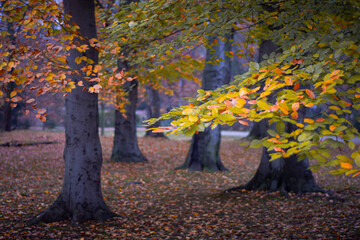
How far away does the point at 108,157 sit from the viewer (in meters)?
14.2

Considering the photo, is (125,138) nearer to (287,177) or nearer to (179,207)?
(179,207)

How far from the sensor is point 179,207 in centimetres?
716

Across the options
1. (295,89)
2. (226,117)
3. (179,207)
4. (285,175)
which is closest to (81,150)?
(179,207)

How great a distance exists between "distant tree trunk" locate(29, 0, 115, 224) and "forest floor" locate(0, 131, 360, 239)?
0.85 feet

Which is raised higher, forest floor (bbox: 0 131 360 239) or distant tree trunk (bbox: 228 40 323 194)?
distant tree trunk (bbox: 228 40 323 194)

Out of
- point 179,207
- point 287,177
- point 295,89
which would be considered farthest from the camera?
point 287,177

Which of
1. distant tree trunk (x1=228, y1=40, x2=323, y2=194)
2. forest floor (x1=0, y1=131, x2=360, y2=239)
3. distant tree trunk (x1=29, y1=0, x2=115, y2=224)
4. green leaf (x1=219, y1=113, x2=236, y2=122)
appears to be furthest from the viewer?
distant tree trunk (x1=228, y1=40, x2=323, y2=194)

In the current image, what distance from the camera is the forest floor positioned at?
5.34 metres

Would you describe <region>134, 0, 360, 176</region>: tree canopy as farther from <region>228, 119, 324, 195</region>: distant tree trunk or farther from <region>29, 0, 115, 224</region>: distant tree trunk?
<region>228, 119, 324, 195</region>: distant tree trunk

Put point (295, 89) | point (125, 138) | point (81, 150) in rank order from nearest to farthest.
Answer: point (295, 89)
point (81, 150)
point (125, 138)

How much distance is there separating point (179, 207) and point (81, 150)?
2749mm

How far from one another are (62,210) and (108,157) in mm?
8551

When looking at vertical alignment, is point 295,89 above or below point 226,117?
above

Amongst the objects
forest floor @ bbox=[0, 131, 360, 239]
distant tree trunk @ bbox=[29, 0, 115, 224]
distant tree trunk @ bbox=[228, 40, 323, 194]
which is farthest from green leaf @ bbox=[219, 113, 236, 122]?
distant tree trunk @ bbox=[228, 40, 323, 194]
